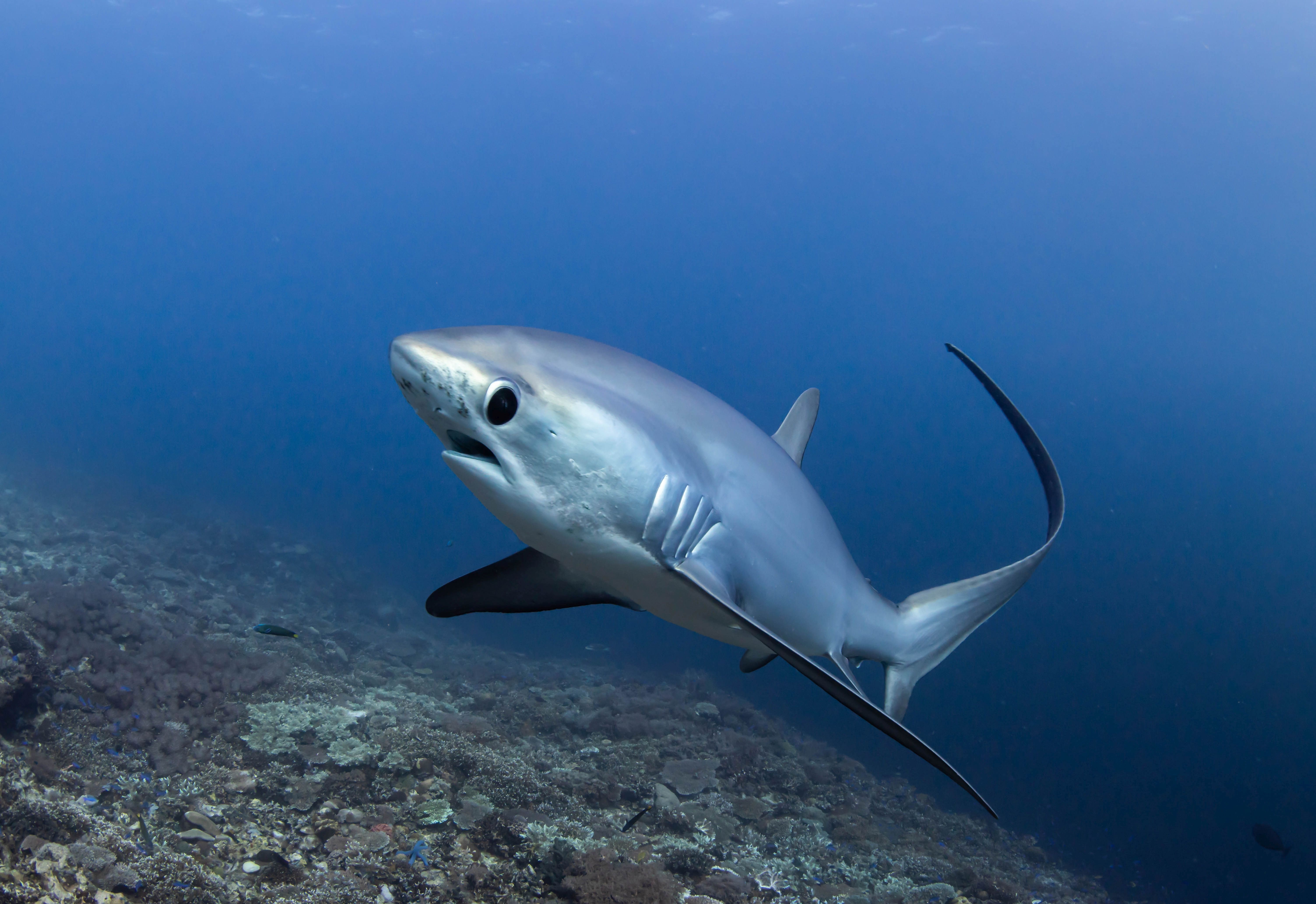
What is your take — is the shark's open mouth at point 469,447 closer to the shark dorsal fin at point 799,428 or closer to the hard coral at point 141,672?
the shark dorsal fin at point 799,428

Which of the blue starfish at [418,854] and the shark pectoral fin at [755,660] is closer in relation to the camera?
the shark pectoral fin at [755,660]

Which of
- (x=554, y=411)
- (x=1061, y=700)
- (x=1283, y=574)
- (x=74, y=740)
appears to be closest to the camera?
(x=554, y=411)

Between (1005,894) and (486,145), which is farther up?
(486,145)

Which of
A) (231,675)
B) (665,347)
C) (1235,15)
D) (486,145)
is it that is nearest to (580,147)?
(486,145)

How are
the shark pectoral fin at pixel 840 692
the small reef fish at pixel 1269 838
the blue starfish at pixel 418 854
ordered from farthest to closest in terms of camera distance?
the small reef fish at pixel 1269 838
the blue starfish at pixel 418 854
the shark pectoral fin at pixel 840 692

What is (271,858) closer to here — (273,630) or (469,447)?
(273,630)

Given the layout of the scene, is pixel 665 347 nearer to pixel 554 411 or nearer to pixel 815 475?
pixel 815 475

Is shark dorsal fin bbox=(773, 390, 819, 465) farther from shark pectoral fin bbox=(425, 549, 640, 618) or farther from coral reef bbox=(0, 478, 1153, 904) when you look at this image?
coral reef bbox=(0, 478, 1153, 904)

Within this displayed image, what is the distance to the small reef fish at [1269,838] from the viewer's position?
10531mm

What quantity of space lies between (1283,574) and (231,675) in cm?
5372

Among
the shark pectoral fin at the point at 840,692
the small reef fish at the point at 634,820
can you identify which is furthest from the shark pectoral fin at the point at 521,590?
the small reef fish at the point at 634,820

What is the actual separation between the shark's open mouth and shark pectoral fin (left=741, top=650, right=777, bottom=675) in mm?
1600

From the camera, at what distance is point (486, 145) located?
75750mm

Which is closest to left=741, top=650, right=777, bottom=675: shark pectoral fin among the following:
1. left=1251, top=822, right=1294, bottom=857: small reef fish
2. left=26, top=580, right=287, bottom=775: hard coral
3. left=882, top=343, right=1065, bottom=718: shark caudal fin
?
left=882, top=343, right=1065, bottom=718: shark caudal fin
